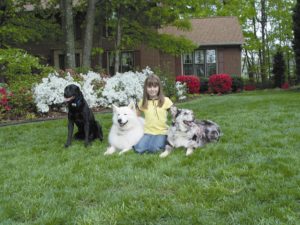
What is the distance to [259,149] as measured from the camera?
239 inches

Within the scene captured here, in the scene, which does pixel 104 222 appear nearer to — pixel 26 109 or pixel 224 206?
pixel 224 206

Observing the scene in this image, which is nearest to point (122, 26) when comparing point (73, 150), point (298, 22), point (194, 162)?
point (298, 22)

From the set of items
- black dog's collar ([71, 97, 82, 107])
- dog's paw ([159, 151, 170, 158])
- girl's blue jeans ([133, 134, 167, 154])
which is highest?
black dog's collar ([71, 97, 82, 107])

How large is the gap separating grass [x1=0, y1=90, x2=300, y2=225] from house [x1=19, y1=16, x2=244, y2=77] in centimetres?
1706

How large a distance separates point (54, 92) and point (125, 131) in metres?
5.37

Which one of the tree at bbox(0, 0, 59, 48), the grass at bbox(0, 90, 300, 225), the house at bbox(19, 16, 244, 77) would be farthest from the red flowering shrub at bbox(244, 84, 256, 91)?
the grass at bbox(0, 90, 300, 225)

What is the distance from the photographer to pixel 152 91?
21.7 ft

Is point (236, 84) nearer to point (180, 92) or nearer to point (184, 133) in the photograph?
point (180, 92)

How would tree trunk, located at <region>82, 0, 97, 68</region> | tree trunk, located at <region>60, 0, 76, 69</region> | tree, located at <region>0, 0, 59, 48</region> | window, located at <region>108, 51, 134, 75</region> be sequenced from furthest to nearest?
window, located at <region>108, 51, 134, 75</region>, tree, located at <region>0, 0, 59, 48</region>, tree trunk, located at <region>82, 0, 97, 68</region>, tree trunk, located at <region>60, 0, 76, 69</region>

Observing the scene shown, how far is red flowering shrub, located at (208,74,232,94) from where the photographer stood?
22.0 meters

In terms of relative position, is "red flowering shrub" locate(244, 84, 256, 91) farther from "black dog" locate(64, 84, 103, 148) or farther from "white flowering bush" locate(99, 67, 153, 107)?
"black dog" locate(64, 84, 103, 148)

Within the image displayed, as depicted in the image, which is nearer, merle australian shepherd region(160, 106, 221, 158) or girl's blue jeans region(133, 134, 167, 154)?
merle australian shepherd region(160, 106, 221, 158)

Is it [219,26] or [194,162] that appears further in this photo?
[219,26]

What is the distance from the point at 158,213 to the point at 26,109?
8479 mm
